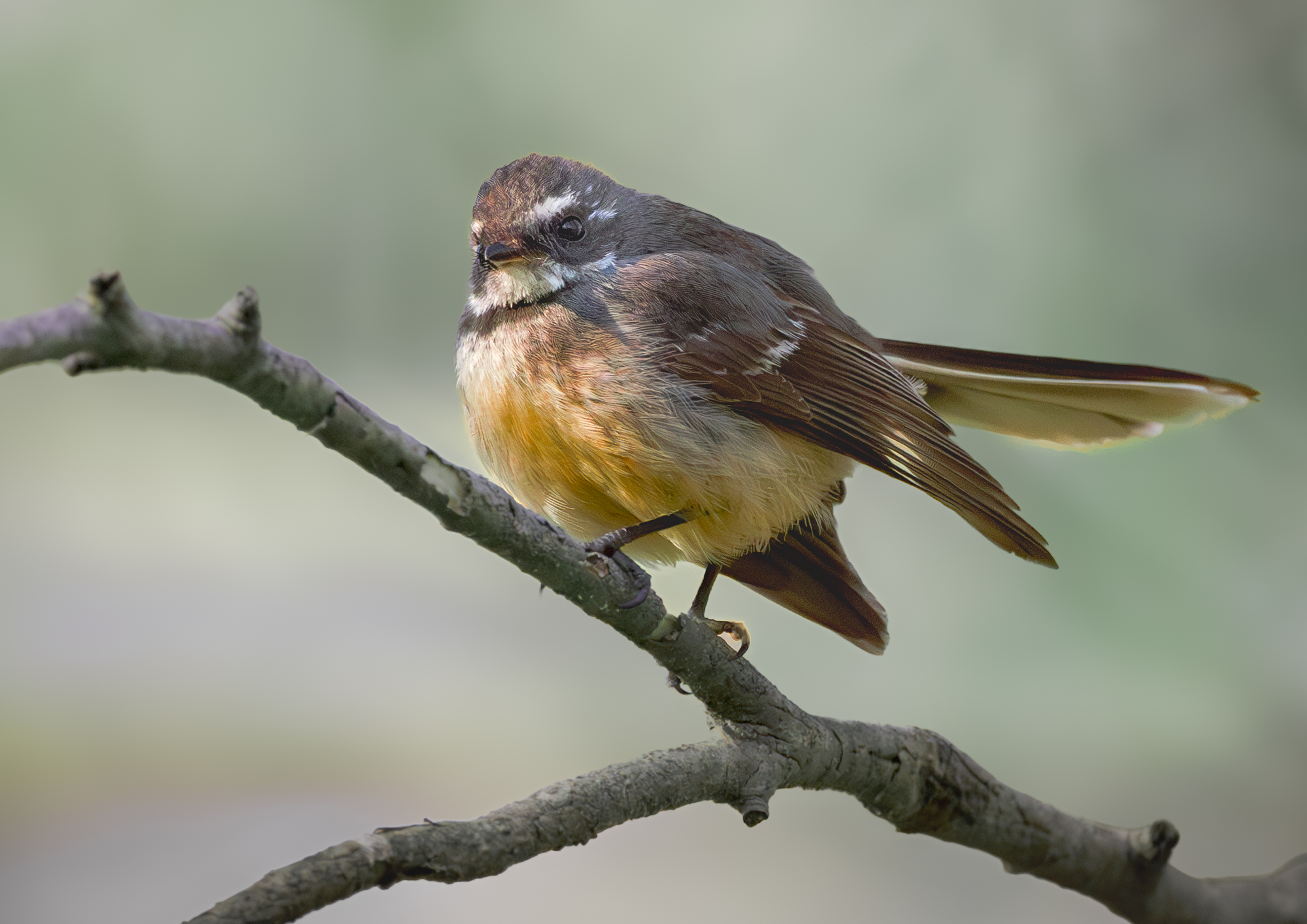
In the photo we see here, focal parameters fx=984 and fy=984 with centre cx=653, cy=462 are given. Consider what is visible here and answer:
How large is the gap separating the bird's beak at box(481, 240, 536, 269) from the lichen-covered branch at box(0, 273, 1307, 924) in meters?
0.85

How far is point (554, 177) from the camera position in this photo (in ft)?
7.68

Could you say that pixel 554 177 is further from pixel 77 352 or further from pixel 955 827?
pixel 955 827

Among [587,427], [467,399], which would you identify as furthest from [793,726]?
[467,399]

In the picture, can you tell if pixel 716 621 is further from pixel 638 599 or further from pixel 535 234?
pixel 535 234

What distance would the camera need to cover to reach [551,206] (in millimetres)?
2320

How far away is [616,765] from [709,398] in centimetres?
85

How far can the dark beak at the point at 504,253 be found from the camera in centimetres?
220

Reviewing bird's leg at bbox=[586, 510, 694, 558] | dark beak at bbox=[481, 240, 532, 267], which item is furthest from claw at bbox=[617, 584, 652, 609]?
dark beak at bbox=[481, 240, 532, 267]

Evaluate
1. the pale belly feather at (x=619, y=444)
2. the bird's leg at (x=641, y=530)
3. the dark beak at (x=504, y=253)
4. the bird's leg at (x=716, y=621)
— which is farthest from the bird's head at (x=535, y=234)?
the bird's leg at (x=716, y=621)

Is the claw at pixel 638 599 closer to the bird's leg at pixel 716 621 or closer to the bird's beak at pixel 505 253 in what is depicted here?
the bird's leg at pixel 716 621

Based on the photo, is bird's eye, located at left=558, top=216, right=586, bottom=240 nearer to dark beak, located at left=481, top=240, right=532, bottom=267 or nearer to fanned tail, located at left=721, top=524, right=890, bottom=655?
dark beak, located at left=481, top=240, right=532, bottom=267

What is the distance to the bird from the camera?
6.92 ft

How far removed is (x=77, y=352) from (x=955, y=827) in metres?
2.12

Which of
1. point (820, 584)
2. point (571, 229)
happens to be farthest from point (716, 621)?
point (571, 229)
